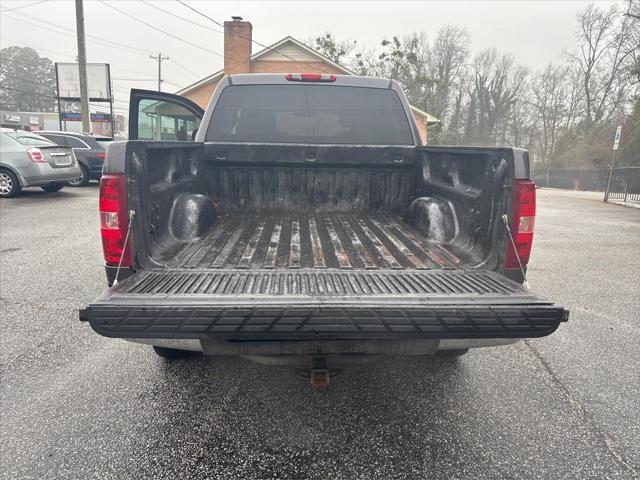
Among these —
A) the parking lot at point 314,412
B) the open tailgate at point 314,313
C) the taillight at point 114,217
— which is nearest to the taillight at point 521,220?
the open tailgate at point 314,313

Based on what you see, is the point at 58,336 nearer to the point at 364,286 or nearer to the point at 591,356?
the point at 364,286

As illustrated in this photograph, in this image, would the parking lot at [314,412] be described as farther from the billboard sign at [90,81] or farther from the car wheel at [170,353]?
the billboard sign at [90,81]

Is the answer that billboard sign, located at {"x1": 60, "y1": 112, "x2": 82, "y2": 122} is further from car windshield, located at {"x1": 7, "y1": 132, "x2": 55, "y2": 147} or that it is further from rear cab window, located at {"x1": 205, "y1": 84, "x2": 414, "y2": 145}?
rear cab window, located at {"x1": 205, "y1": 84, "x2": 414, "y2": 145}

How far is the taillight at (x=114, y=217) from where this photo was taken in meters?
2.12

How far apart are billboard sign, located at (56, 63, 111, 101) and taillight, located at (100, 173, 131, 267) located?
110 ft

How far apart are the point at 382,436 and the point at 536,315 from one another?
115cm

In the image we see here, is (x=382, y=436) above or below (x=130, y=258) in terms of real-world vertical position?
below

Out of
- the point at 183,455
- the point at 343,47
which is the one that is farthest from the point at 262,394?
the point at 343,47

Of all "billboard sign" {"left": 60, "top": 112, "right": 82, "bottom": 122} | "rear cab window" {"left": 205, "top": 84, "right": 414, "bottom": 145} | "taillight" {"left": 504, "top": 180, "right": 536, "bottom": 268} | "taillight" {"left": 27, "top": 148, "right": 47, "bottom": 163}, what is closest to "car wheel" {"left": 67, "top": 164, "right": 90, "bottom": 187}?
"taillight" {"left": 27, "top": 148, "right": 47, "bottom": 163}

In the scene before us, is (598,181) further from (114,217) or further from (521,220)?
(114,217)

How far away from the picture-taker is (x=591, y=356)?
3.39 meters

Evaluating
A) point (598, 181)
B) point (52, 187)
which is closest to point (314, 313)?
point (52, 187)

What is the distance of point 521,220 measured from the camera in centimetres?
223

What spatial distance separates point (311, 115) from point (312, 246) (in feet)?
4.97
